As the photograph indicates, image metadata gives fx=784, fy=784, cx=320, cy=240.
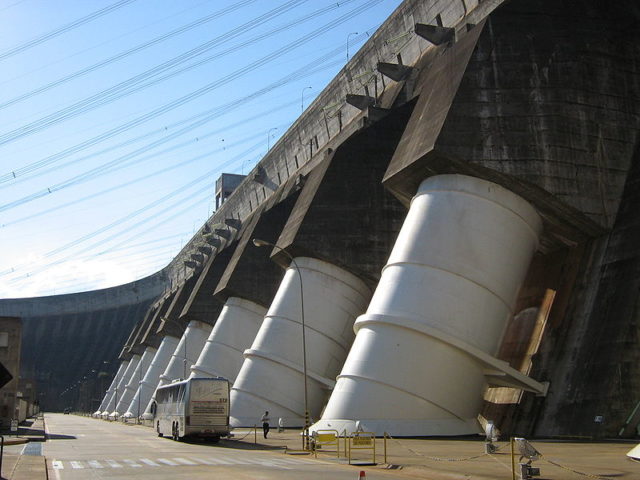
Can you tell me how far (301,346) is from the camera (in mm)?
39156

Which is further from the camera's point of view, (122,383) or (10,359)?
(122,383)

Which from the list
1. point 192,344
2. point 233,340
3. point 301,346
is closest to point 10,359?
point 233,340

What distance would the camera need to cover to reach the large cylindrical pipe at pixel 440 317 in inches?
1032

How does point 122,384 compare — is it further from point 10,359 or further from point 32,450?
point 32,450

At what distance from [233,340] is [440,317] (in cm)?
2775

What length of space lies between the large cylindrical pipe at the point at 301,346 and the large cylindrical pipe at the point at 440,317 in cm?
1106

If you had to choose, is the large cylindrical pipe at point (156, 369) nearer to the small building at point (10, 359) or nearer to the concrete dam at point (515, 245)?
the small building at point (10, 359)

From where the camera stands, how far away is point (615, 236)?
91.9ft

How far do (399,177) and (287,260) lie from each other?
13906 millimetres

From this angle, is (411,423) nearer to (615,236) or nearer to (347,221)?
(615,236)

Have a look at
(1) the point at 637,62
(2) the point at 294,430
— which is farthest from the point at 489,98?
(2) the point at 294,430

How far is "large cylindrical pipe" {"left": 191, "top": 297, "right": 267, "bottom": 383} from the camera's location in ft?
169

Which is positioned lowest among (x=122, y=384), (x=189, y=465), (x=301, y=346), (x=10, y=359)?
(x=189, y=465)

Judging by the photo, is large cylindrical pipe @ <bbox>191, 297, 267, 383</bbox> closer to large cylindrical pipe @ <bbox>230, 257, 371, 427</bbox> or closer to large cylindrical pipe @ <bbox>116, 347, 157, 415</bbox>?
large cylindrical pipe @ <bbox>230, 257, 371, 427</bbox>
